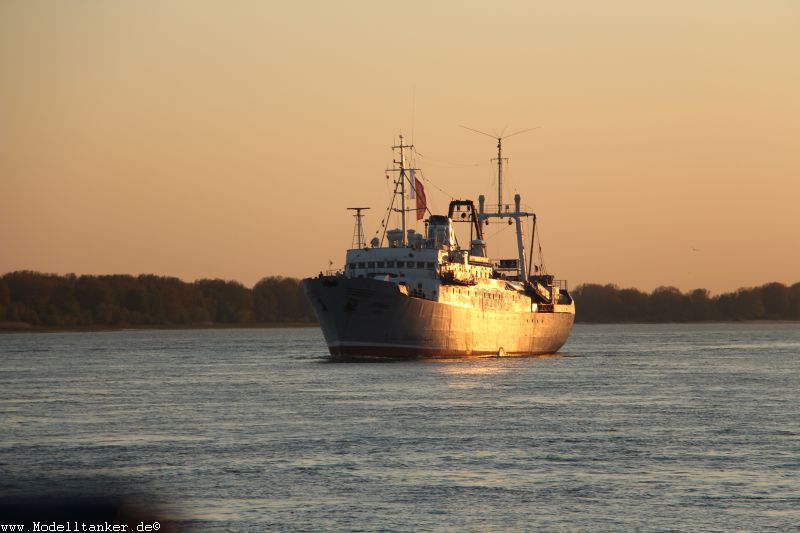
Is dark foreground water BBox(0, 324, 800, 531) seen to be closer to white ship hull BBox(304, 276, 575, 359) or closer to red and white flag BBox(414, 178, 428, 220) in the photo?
white ship hull BBox(304, 276, 575, 359)

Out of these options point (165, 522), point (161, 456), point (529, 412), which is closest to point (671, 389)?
point (529, 412)

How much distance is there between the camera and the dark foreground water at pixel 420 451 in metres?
26.6

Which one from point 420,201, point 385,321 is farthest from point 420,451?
point 420,201

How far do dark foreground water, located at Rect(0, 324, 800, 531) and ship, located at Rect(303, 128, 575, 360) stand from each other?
11.8 m

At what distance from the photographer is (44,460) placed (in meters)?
34.2

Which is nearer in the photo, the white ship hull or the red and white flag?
the white ship hull

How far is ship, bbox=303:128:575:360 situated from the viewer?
265ft

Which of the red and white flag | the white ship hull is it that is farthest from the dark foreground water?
the red and white flag

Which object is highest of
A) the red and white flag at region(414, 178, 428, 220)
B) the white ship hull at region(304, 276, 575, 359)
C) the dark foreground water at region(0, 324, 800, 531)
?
the red and white flag at region(414, 178, 428, 220)

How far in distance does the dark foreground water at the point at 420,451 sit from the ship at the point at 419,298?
38.8 feet

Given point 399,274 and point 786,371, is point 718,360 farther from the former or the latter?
point 399,274

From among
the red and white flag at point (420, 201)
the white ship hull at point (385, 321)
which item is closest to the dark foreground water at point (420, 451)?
the white ship hull at point (385, 321)

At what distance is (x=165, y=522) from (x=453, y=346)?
210ft

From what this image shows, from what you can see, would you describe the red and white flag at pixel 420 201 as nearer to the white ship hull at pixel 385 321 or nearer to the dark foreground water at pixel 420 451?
the white ship hull at pixel 385 321
